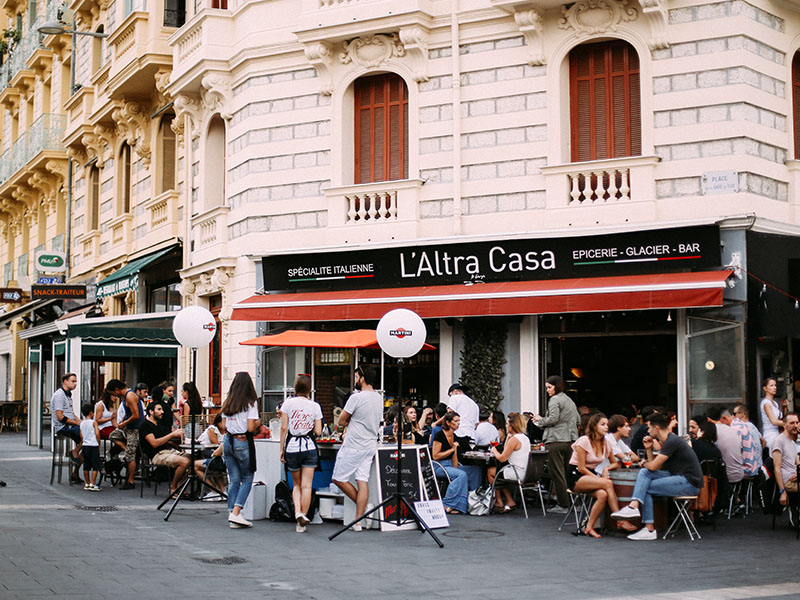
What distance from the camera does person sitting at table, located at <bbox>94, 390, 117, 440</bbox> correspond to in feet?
55.9

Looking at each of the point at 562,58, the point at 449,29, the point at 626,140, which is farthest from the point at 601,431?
the point at 449,29

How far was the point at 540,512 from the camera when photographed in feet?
45.4

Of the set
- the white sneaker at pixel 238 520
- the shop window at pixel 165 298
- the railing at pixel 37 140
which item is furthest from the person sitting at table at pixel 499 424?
the railing at pixel 37 140

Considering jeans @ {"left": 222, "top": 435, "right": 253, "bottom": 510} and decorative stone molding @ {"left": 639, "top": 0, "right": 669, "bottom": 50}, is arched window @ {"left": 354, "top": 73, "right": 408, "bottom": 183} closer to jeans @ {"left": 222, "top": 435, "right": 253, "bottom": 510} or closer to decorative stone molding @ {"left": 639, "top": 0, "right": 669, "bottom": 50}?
decorative stone molding @ {"left": 639, "top": 0, "right": 669, "bottom": 50}

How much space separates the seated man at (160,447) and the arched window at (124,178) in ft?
36.9

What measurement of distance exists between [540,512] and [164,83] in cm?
1386

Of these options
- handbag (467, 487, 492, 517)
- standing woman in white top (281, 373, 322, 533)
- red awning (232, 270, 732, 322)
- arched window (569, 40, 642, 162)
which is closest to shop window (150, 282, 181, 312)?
red awning (232, 270, 732, 322)

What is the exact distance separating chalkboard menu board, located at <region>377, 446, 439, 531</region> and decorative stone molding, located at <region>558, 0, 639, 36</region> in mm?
7656

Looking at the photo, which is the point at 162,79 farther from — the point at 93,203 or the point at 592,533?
the point at 592,533

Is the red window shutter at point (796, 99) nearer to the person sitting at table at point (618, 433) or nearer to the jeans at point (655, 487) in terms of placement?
the person sitting at table at point (618, 433)

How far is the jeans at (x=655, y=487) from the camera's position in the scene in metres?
11.2

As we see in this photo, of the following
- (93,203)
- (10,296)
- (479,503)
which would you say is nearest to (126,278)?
(93,203)

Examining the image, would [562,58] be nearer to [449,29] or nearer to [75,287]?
[449,29]

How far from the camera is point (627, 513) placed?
37.3ft
